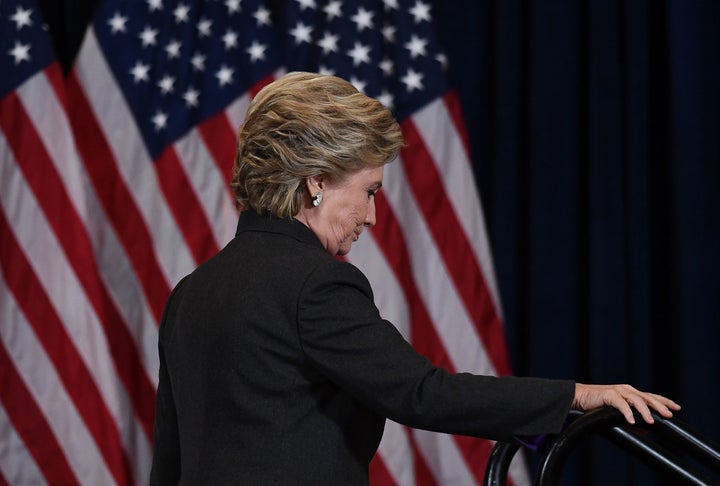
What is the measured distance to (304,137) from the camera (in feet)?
4.64

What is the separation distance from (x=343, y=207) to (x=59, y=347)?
80.0 inches

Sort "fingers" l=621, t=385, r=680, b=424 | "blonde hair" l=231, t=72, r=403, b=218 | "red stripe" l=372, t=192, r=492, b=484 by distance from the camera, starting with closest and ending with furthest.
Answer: "fingers" l=621, t=385, r=680, b=424, "blonde hair" l=231, t=72, r=403, b=218, "red stripe" l=372, t=192, r=492, b=484

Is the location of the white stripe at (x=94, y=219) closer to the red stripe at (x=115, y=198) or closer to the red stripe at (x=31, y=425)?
the red stripe at (x=115, y=198)

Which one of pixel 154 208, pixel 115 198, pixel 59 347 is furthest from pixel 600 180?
pixel 59 347

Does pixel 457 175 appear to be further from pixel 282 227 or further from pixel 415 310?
pixel 282 227

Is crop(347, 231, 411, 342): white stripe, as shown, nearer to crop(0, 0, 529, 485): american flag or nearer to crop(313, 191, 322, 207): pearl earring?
crop(0, 0, 529, 485): american flag

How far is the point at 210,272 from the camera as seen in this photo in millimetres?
1465

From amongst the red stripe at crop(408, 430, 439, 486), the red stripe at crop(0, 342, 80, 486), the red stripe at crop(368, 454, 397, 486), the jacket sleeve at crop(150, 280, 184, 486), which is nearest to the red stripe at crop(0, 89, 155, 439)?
the red stripe at crop(0, 342, 80, 486)

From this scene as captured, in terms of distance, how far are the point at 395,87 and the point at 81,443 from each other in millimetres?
1620

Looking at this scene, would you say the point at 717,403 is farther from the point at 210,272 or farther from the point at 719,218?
the point at 210,272

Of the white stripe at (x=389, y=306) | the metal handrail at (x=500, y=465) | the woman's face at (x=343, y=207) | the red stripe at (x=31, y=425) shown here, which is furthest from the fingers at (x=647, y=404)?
the red stripe at (x=31, y=425)

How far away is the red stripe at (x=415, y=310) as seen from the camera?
3281mm

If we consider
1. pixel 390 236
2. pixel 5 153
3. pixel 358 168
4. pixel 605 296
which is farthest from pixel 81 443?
pixel 358 168

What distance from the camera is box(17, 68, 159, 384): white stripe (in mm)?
3250
